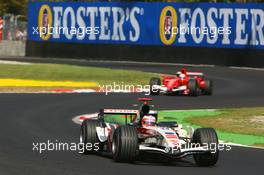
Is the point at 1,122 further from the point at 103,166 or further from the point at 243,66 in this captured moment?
the point at 243,66

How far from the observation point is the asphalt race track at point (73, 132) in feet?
36.3

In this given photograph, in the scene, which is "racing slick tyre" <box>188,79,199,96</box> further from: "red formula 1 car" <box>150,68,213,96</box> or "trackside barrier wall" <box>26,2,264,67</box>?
"trackside barrier wall" <box>26,2,264,67</box>

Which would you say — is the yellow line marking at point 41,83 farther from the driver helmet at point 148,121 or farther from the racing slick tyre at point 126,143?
the racing slick tyre at point 126,143

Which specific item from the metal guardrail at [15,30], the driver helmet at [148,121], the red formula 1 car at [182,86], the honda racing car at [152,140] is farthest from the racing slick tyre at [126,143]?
the metal guardrail at [15,30]

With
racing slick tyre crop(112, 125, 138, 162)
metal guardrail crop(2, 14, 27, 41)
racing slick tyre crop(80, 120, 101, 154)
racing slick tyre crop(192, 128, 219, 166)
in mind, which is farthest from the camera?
metal guardrail crop(2, 14, 27, 41)

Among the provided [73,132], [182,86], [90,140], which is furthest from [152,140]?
[182,86]

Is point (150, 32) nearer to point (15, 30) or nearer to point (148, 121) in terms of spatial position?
point (15, 30)

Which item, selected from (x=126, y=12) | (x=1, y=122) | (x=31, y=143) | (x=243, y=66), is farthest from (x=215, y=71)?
(x=31, y=143)

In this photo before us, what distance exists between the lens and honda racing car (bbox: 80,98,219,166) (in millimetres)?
11305

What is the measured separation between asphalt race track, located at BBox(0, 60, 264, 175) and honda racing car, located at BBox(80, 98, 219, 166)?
18cm

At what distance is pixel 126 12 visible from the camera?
1873 inches

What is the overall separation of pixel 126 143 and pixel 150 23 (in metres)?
35.6

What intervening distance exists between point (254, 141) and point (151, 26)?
31.5 meters

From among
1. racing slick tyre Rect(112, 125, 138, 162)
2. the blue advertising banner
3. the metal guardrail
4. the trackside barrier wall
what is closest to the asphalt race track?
racing slick tyre Rect(112, 125, 138, 162)
